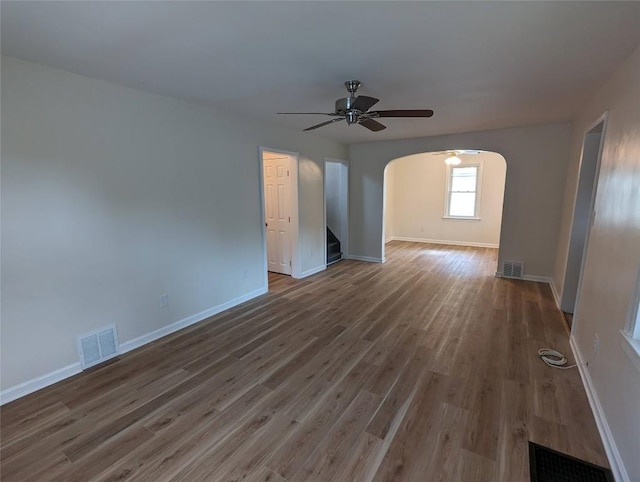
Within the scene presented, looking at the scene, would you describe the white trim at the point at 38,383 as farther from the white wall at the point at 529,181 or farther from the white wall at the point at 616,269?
the white wall at the point at 529,181

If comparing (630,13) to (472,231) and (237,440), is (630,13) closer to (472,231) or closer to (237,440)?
(237,440)

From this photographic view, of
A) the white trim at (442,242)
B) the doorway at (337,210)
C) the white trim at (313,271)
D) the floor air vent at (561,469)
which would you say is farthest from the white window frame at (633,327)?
the white trim at (442,242)

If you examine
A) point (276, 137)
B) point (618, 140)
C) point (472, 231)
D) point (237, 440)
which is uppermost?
point (276, 137)

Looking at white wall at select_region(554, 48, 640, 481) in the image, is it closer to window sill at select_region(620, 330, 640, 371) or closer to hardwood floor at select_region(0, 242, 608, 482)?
window sill at select_region(620, 330, 640, 371)

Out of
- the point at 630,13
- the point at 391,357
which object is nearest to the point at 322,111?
the point at 630,13

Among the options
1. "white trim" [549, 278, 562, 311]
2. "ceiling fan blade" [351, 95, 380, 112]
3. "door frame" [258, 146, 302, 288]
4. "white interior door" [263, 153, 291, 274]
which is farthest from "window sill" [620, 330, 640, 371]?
"white interior door" [263, 153, 291, 274]

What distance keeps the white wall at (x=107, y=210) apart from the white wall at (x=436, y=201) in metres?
4.86

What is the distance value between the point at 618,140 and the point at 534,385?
1989 mm

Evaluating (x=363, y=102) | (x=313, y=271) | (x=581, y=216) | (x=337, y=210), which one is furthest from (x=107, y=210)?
(x=581, y=216)

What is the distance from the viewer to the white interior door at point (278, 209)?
17.1 ft

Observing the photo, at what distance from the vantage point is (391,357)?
9.32 feet

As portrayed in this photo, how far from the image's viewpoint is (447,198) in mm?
8219

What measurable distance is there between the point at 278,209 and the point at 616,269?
4.39 meters

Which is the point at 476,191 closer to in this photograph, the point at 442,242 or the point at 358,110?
the point at 442,242
